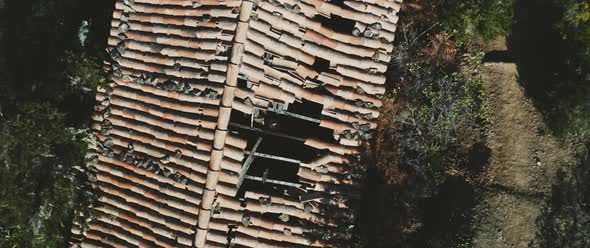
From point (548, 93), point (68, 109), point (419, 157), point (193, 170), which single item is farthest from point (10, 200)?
point (548, 93)

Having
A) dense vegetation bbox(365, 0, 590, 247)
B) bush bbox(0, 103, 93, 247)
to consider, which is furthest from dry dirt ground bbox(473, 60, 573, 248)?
bush bbox(0, 103, 93, 247)

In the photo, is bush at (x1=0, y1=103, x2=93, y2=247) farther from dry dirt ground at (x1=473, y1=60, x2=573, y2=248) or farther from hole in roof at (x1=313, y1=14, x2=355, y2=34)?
dry dirt ground at (x1=473, y1=60, x2=573, y2=248)

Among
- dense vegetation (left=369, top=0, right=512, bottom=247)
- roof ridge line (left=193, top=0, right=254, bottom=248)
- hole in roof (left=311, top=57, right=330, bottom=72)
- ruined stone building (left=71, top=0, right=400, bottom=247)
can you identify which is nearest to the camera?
roof ridge line (left=193, top=0, right=254, bottom=248)

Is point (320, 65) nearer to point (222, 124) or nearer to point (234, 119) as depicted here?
point (234, 119)

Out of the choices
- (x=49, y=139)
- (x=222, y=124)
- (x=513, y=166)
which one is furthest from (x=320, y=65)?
(x=513, y=166)

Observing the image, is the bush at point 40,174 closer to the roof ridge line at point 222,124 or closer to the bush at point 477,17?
the roof ridge line at point 222,124

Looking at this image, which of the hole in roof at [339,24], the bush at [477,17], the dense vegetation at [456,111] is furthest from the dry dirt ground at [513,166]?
the hole in roof at [339,24]

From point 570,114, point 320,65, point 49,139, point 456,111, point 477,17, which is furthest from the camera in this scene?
point 456,111

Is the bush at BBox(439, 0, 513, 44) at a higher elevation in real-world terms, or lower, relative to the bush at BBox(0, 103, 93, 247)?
higher
